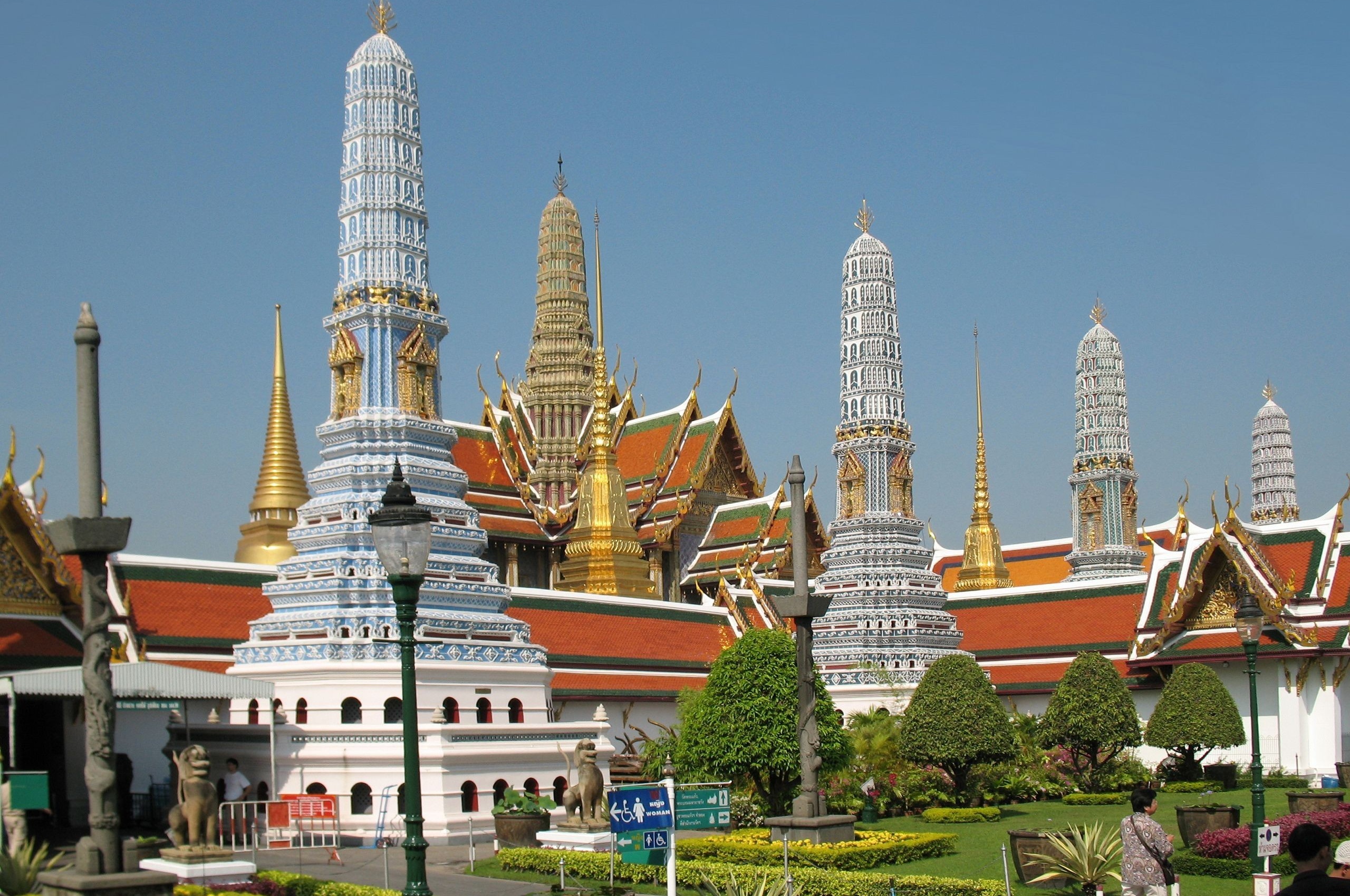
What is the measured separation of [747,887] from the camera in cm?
1470

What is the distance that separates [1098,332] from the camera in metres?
48.2

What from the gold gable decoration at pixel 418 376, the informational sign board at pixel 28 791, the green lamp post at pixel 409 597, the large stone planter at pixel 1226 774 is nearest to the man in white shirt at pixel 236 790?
the informational sign board at pixel 28 791

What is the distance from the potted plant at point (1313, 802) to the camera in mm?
19234

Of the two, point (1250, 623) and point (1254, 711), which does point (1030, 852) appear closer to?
point (1254, 711)

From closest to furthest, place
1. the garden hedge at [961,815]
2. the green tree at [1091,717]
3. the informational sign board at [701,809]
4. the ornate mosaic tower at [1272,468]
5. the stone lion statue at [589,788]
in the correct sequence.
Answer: the informational sign board at [701,809] → the stone lion statue at [589,788] → the garden hedge at [961,815] → the green tree at [1091,717] → the ornate mosaic tower at [1272,468]

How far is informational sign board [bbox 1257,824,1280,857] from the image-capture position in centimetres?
1251

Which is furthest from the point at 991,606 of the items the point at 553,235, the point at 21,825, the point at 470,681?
the point at 21,825

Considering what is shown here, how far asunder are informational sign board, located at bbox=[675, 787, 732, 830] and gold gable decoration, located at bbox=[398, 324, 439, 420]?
1401 centimetres

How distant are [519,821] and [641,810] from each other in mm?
9016

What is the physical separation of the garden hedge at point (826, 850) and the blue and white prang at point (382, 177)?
1155 cm

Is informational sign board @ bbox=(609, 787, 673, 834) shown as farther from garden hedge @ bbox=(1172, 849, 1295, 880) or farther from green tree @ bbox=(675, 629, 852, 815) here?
green tree @ bbox=(675, 629, 852, 815)

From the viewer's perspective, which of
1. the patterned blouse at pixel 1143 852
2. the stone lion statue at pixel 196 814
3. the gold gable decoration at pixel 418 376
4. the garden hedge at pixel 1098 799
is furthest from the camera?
the garden hedge at pixel 1098 799

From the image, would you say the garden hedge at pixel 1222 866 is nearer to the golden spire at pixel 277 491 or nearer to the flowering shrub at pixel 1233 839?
the flowering shrub at pixel 1233 839

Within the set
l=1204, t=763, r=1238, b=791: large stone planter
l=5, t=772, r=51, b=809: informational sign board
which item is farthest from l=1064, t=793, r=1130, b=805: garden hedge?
l=5, t=772, r=51, b=809: informational sign board
